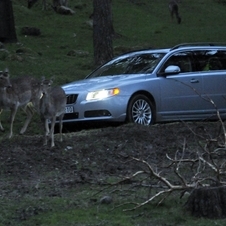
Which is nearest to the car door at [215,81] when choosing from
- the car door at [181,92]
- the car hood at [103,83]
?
the car door at [181,92]

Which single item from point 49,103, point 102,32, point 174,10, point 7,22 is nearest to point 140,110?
point 49,103

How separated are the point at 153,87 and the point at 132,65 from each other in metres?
0.87

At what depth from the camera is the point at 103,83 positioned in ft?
47.9

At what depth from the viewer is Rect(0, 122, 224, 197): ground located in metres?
9.95

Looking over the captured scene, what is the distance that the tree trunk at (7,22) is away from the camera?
2494 centimetres

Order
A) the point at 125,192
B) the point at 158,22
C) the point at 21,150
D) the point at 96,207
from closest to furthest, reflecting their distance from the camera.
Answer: the point at 96,207, the point at 125,192, the point at 21,150, the point at 158,22

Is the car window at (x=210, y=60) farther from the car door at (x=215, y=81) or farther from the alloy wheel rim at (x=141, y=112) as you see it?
the alloy wheel rim at (x=141, y=112)

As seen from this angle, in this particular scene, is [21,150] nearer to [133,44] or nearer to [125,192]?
[125,192]

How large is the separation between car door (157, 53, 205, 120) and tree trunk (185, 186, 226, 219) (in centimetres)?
733

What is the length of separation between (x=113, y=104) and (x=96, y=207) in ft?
19.9

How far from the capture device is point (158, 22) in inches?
1422

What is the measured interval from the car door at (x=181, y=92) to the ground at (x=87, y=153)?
44.3 inches

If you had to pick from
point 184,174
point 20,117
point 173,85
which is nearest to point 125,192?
point 184,174

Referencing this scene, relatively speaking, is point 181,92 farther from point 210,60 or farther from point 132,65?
point 210,60
